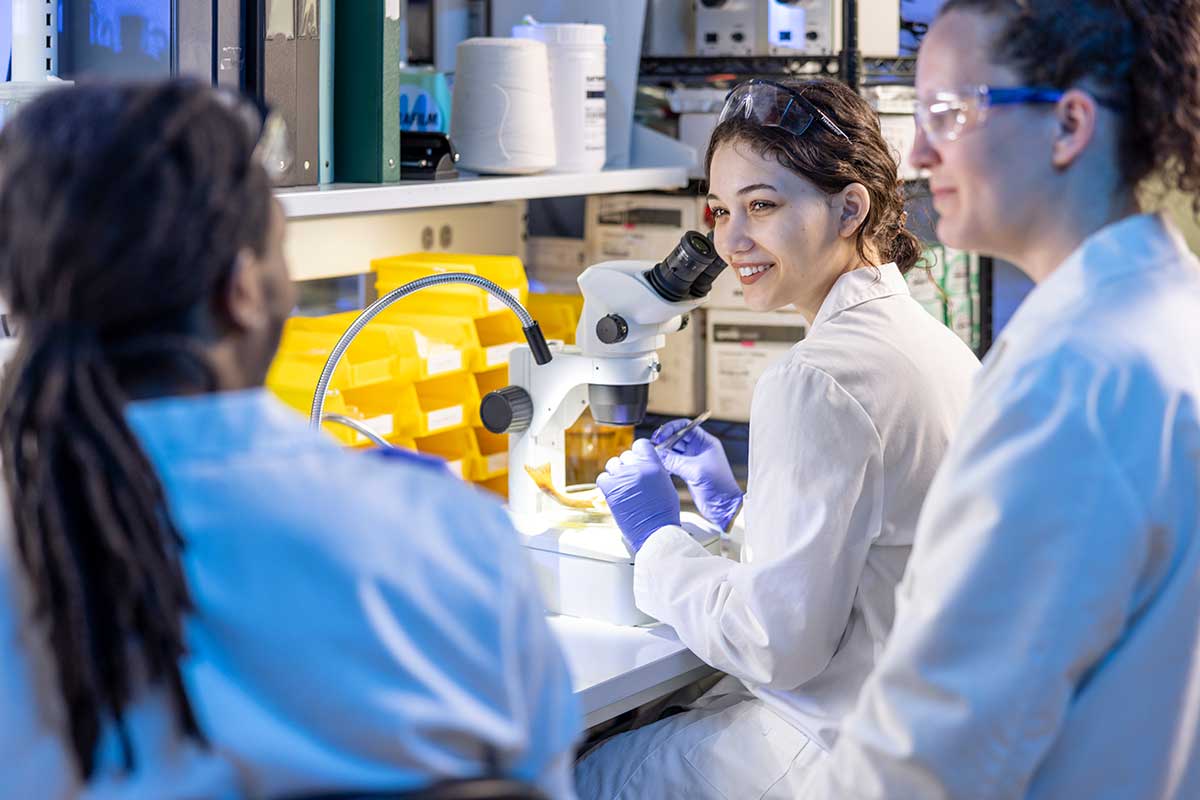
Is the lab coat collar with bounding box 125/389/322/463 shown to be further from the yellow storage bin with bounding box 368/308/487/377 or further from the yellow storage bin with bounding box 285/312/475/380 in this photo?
the yellow storage bin with bounding box 368/308/487/377

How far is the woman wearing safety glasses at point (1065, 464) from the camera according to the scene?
929 mm

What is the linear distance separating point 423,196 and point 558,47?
45 centimetres

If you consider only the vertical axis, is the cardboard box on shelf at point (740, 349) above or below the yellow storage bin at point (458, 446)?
above

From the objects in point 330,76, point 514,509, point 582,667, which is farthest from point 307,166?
point 582,667

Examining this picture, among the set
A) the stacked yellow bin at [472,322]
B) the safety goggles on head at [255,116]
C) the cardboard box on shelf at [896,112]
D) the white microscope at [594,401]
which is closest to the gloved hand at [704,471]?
the white microscope at [594,401]

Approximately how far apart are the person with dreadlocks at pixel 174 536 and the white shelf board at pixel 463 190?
76 cm

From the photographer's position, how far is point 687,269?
173cm

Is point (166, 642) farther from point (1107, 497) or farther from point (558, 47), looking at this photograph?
point (558, 47)

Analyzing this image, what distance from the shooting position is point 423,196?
6.08ft

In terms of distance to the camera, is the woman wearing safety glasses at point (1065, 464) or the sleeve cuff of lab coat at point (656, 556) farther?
the sleeve cuff of lab coat at point (656, 556)

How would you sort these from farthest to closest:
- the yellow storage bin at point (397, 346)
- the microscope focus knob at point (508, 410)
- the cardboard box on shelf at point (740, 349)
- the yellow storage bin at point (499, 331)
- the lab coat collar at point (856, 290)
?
1. the cardboard box on shelf at point (740, 349)
2. the yellow storage bin at point (499, 331)
3. the yellow storage bin at point (397, 346)
4. the microscope focus knob at point (508, 410)
5. the lab coat collar at point (856, 290)

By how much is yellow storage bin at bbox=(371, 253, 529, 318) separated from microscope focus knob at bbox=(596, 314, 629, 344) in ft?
1.56

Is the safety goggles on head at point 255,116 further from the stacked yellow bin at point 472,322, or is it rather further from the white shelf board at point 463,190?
the stacked yellow bin at point 472,322

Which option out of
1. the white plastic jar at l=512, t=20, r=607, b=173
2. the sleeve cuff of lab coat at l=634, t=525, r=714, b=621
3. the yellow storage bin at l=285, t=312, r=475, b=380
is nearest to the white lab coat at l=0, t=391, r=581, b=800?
the sleeve cuff of lab coat at l=634, t=525, r=714, b=621
